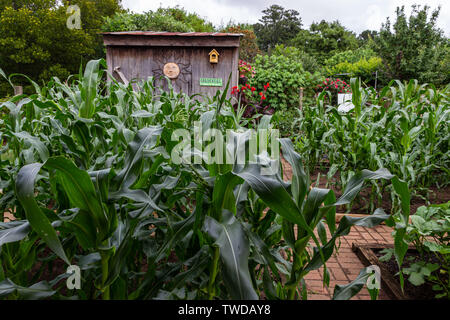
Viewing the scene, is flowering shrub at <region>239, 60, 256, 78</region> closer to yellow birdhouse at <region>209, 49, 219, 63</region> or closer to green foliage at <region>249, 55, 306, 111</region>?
green foliage at <region>249, 55, 306, 111</region>

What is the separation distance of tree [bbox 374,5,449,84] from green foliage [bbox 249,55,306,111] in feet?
21.6

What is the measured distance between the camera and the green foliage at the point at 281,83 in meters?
9.14

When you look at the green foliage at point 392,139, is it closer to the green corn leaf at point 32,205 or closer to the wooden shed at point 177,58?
the green corn leaf at point 32,205

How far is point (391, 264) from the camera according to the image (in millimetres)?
2205

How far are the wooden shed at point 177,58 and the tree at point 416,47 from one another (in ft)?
27.7

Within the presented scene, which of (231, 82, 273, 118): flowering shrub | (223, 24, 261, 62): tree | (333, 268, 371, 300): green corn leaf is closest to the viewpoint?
(333, 268, 371, 300): green corn leaf

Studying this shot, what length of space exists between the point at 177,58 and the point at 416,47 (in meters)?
10.4

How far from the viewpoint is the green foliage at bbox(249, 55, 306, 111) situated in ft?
30.0

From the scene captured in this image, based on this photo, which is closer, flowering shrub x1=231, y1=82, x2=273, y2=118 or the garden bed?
the garden bed

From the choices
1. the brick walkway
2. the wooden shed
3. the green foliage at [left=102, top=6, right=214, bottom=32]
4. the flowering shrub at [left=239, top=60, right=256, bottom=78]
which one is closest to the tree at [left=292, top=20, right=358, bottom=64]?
the green foliage at [left=102, top=6, right=214, bottom=32]
